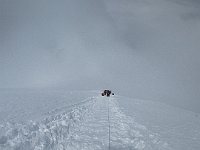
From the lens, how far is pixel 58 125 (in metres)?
9.45

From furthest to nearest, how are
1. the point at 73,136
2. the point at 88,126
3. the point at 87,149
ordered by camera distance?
the point at 88,126, the point at 73,136, the point at 87,149

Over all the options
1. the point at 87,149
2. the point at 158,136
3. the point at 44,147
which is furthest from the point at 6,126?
the point at 158,136

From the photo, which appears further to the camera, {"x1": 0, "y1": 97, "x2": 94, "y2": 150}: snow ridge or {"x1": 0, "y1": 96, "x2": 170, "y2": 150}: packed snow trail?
{"x1": 0, "y1": 96, "x2": 170, "y2": 150}: packed snow trail

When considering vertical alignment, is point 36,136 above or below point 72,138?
above

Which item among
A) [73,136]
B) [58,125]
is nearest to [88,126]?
[58,125]

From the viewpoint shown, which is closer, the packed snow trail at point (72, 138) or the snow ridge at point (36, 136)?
the snow ridge at point (36, 136)

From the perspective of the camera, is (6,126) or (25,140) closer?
(25,140)

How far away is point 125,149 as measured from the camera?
7559 mm

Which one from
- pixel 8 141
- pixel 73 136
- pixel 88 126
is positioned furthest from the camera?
pixel 88 126

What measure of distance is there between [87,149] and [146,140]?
2974 mm

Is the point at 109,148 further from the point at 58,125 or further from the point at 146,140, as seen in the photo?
the point at 58,125

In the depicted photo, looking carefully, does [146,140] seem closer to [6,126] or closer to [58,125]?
[58,125]

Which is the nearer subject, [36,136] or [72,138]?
[36,136]

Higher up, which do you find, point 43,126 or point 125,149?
point 43,126
